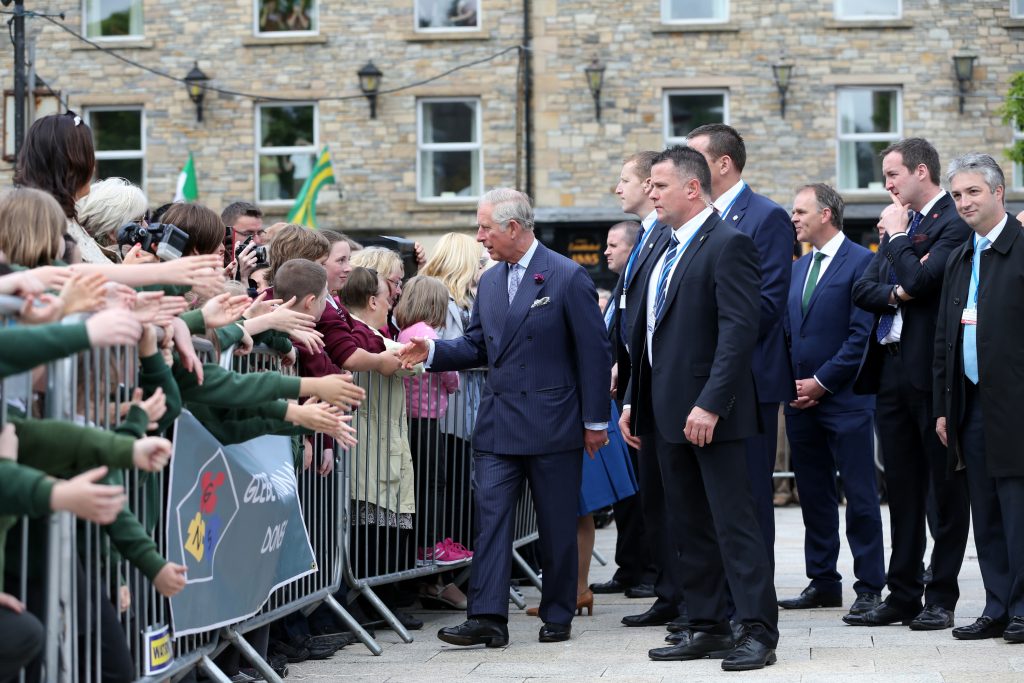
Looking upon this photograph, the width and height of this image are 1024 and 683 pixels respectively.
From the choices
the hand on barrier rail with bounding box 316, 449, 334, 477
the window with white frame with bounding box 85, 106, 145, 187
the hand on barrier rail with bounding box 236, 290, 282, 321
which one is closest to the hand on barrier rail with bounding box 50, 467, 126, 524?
the hand on barrier rail with bounding box 236, 290, 282, 321

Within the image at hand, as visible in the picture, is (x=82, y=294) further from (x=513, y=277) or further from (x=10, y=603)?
(x=513, y=277)

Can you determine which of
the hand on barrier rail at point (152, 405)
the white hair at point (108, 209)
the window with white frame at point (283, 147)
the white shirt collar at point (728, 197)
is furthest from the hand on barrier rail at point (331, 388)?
the window with white frame at point (283, 147)

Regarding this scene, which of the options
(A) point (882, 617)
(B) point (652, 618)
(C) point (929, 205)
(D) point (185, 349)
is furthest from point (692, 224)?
(D) point (185, 349)

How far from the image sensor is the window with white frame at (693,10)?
25953 mm

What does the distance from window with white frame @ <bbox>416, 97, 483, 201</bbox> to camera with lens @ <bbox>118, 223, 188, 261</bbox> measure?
2004cm

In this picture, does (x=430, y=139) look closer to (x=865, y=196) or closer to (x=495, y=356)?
(x=865, y=196)

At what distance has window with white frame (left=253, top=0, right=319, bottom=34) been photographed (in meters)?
26.6

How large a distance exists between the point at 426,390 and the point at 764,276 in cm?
192

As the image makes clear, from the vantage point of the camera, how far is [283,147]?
1048 inches

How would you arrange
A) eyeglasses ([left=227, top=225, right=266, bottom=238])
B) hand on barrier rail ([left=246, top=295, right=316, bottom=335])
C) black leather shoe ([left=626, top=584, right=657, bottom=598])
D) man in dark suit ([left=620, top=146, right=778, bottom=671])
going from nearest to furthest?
hand on barrier rail ([left=246, top=295, right=316, bottom=335]) < man in dark suit ([left=620, top=146, right=778, bottom=671]) < eyeglasses ([left=227, top=225, right=266, bottom=238]) < black leather shoe ([left=626, top=584, right=657, bottom=598])

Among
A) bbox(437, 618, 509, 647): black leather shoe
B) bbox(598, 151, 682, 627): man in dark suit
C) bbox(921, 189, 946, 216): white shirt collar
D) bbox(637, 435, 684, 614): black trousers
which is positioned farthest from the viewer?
bbox(921, 189, 946, 216): white shirt collar

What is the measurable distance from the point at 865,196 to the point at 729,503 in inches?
786

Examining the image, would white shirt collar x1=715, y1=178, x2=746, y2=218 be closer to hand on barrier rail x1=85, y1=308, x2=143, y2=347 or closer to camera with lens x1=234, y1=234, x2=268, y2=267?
camera with lens x1=234, y1=234, x2=268, y2=267

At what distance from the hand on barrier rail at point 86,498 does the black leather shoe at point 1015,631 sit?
450 centimetres
